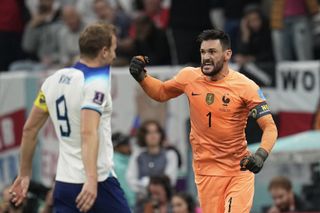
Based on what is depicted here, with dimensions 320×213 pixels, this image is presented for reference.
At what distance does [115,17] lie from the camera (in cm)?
1753

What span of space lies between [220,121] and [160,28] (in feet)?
22.9

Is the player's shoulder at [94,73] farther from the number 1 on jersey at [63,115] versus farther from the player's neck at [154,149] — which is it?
the player's neck at [154,149]

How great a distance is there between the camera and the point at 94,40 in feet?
30.8

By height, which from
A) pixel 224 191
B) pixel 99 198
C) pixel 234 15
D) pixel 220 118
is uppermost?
pixel 234 15

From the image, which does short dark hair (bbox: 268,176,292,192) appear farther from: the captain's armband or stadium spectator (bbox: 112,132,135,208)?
the captain's armband

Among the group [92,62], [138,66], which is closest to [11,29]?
[138,66]

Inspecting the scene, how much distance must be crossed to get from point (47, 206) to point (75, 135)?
4.33 metres

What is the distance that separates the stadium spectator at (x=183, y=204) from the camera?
43.2 ft

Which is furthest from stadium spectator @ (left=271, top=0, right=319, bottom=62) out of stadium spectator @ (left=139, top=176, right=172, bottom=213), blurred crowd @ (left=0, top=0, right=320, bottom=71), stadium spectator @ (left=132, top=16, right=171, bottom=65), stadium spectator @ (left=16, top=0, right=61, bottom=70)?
stadium spectator @ (left=16, top=0, right=61, bottom=70)

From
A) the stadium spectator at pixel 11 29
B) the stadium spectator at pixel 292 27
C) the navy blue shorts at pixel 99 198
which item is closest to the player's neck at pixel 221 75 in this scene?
the navy blue shorts at pixel 99 198

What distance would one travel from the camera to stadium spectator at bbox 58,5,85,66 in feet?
57.0

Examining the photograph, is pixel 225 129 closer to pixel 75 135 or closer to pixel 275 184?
pixel 75 135

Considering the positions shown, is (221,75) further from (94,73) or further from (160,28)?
(160,28)

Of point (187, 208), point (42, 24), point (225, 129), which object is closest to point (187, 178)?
point (187, 208)
